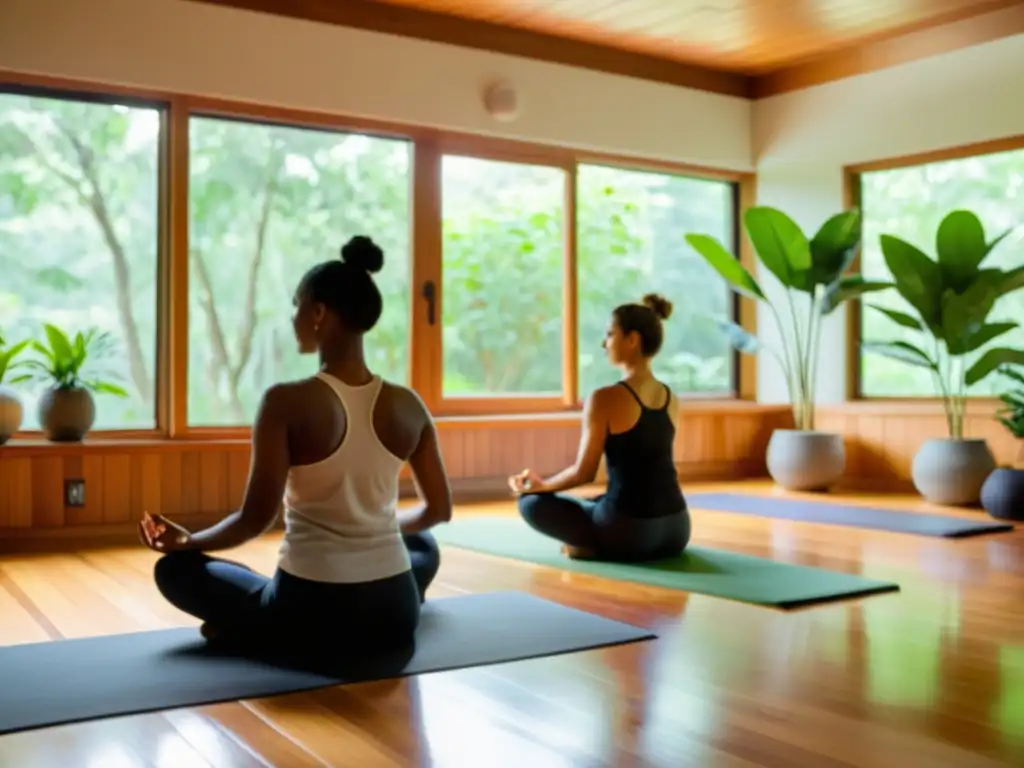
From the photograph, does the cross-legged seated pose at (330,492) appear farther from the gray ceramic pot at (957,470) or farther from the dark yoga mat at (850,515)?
the gray ceramic pot at (957,470)

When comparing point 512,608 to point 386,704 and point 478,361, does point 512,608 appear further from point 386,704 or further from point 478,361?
point 478,361

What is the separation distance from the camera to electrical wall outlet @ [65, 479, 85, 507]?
4.46 m

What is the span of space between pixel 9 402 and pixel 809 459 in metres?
3.87

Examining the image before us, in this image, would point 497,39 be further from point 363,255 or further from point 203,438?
point 363,255

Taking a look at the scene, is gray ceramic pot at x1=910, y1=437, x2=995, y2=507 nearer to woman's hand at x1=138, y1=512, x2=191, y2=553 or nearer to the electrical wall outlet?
the electrical wall outlet

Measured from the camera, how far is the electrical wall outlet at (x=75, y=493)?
4457 millimetres

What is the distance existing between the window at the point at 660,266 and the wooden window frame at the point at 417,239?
0.08 metres

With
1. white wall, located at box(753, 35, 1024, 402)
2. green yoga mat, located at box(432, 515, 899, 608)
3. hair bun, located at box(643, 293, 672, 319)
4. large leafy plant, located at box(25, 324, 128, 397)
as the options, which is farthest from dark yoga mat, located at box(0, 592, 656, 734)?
white wall, located at box(753, 35, 1024, 402)

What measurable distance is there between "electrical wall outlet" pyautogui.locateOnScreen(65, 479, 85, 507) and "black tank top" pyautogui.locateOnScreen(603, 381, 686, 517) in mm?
2138

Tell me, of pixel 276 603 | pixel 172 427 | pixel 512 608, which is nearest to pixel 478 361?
pixel 172 427

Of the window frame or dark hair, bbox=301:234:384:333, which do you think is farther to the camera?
the window frame

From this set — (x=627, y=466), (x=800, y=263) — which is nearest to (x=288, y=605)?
(x=627, y=466)

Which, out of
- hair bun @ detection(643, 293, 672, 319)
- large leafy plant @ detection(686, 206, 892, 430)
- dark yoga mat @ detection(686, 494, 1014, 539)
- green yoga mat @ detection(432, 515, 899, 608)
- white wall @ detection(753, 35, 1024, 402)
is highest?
white wall @ detection(753, 35, 1024, 402)

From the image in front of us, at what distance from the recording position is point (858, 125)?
6391mm
